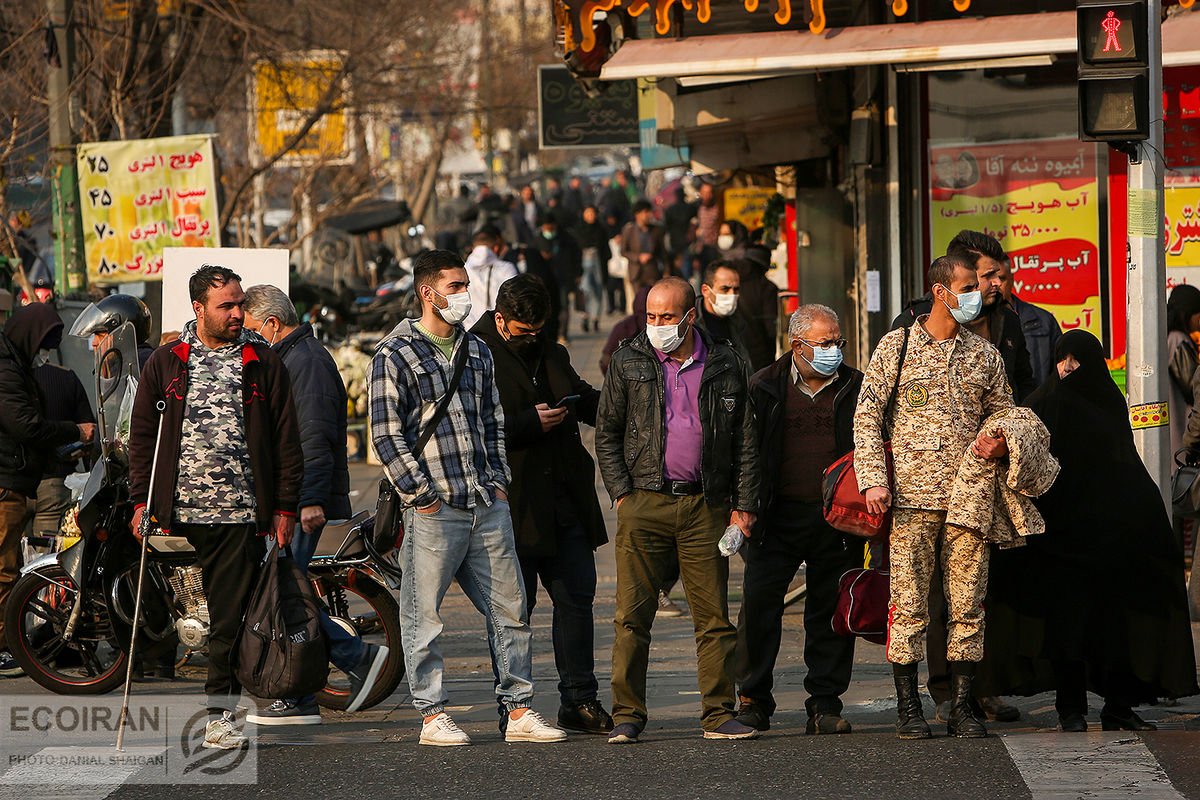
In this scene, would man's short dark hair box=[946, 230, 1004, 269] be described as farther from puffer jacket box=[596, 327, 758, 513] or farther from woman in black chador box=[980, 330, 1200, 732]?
puffer jacket box=[596, 327, 758, 513]

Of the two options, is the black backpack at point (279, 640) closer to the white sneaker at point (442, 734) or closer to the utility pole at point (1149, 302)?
the white sneaker at point (442, 734)

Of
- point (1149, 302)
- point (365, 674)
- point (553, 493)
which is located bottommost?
point (365, 674)

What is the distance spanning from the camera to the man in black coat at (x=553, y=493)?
721 centimetres

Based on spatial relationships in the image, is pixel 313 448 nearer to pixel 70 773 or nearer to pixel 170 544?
pixel 170 544

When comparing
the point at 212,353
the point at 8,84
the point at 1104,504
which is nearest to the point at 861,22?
the point at 1104,504

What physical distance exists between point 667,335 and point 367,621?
7.43ft

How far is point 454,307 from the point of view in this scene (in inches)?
274

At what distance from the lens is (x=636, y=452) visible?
7.05 meters

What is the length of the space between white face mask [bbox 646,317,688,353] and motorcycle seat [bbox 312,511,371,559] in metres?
1.93

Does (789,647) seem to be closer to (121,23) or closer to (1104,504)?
(1104,504)

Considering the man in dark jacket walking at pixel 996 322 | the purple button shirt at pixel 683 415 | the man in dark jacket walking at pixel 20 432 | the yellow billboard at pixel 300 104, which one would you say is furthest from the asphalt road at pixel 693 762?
the yellow billboard at pixel 300 104

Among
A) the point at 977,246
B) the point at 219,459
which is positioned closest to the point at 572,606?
the point at 219,459

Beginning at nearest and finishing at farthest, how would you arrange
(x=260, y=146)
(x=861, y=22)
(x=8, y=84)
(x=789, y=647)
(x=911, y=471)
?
(x=911, y=471) < (x=789, y=647) < (x=861, y=22) < (x=8, y=84) < (x=260, y=146)

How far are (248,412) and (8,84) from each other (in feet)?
33.0
